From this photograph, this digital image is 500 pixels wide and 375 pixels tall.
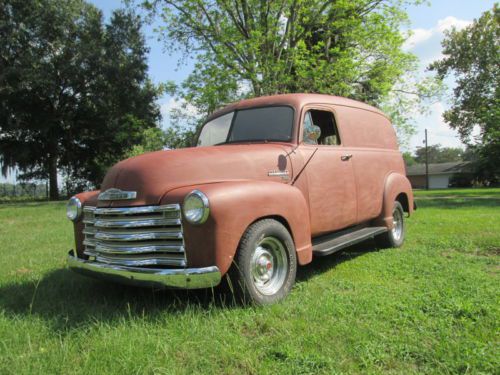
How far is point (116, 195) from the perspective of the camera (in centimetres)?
359

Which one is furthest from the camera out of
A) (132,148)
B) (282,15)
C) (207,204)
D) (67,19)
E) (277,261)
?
(132,148)

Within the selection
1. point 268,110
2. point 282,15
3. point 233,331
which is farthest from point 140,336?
point 282,15

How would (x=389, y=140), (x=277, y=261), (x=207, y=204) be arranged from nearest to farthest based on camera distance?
1. (x=207, y=204)
2. (x=277, y=261)
3. (x=389, y=140)

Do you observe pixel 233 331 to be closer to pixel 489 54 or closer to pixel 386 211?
pixel 386 211

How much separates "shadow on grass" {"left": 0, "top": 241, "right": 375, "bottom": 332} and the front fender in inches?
17.4

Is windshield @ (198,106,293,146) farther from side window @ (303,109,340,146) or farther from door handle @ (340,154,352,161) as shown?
door handle @ (340,154,352,161)

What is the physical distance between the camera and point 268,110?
4852mm

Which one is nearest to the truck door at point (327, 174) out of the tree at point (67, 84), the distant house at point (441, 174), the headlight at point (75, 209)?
the headlight at point (75, 209)

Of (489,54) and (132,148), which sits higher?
(489,54)

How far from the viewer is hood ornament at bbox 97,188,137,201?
3498 millimetres

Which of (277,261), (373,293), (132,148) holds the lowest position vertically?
(373,293)

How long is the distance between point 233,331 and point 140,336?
685mm

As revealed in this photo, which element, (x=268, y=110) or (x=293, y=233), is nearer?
(x=293, y=233)

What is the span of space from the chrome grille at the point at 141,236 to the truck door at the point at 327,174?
5.77ft
